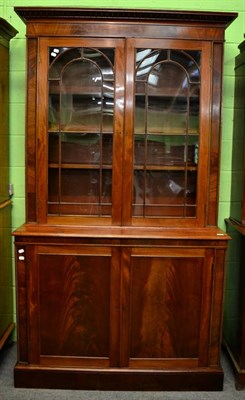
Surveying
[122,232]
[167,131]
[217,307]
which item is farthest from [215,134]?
[217,307]

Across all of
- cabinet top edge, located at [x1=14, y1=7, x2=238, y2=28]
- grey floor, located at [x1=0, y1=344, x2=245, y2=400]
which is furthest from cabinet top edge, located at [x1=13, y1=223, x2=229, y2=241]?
cabinet top edge, located at [x1=14, y1=7, x2=238, y2=28]

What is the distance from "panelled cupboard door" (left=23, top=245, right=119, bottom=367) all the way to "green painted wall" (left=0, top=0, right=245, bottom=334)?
2.15 ft

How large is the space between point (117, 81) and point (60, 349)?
65.1 inches

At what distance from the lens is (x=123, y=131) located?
7.73ft

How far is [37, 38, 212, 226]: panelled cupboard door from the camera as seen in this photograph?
234 centimetres

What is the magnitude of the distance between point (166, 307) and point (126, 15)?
1.73 meters

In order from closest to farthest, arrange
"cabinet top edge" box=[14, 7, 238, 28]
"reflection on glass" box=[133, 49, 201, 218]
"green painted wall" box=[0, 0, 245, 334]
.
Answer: "cabinet top edge" box=[14, 7, 238, 28] → "reflection on glass" box=[133, 49, 201, 218] → "green painted wall" box=[0, 0, 245, 334]

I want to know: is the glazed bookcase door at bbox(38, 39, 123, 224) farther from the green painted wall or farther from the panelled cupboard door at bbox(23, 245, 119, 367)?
the green painted wall

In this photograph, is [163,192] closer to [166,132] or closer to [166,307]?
[166,132]

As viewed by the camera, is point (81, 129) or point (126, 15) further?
point (81, 129)

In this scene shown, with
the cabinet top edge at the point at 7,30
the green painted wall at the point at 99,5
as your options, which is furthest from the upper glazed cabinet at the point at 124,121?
the green painted wall at the point at 99,5

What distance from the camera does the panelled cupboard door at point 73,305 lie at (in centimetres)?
233

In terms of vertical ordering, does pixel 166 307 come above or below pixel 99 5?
below

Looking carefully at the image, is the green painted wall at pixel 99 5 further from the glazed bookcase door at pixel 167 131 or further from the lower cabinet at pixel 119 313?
the lower cabinet at pixel 119 313
